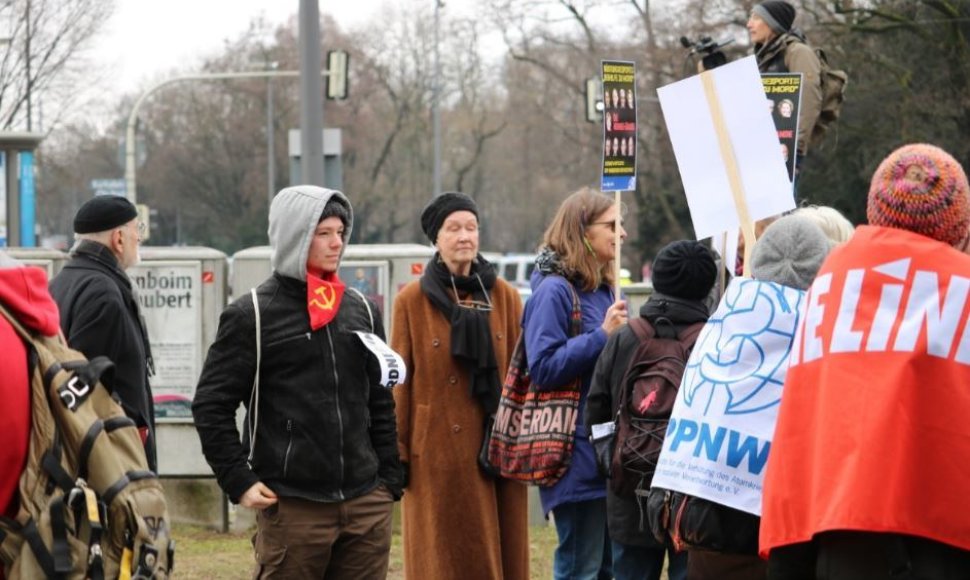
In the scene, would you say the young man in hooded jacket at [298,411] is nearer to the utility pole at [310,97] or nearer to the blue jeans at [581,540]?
the blue jeans at [581,540]

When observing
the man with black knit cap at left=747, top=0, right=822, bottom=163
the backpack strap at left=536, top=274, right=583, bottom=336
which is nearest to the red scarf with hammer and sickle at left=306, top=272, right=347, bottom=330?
the backpack strap at left=536, top=274, right=583, bottom=336

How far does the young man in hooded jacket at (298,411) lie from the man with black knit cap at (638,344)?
85 cm

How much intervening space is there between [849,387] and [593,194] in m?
2.98

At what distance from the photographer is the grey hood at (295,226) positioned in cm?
536

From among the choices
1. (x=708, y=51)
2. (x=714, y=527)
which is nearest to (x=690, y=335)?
(x=714, y=527)

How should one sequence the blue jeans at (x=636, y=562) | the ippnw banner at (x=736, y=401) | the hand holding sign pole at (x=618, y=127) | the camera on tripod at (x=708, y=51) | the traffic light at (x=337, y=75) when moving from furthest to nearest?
the traffic light at (x=337, y=75), the camera on tripod at (x=708, y=51), the hand holding sign pole at (x=618, y=127), the blue jeans at (x=636, y=562), the ippnw banner at (x=736, y=401)

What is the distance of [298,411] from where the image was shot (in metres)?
5.29

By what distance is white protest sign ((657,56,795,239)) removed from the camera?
5598 millimetres

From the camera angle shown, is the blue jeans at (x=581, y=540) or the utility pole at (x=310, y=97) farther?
the utility pole at (x=310, y=97)

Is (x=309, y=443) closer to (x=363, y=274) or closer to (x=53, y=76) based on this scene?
(x=363, y=274)

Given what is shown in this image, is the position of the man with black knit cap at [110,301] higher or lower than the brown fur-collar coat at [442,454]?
higher

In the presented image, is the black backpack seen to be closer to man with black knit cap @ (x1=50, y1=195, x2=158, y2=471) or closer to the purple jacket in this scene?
the purple jacket

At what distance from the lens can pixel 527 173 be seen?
67.8m

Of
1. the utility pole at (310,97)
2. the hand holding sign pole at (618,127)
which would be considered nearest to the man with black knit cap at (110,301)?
the hand holding sign pole at (618,127)
